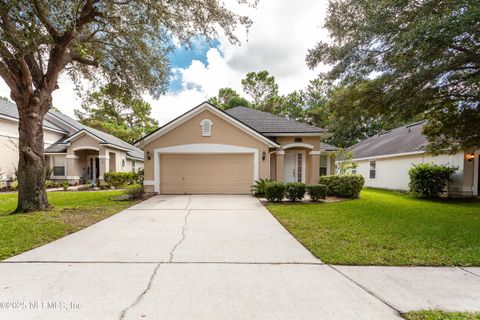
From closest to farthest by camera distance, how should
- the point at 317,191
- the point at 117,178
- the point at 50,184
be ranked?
the point at 317,191 → the point at 50,184 → the point at 117,178

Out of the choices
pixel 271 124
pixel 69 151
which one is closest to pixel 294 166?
pixel 271 124

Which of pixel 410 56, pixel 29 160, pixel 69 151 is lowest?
pixel 29 160

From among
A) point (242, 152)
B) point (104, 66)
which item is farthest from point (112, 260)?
point (242, 152)

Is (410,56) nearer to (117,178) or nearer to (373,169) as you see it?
(373,169)

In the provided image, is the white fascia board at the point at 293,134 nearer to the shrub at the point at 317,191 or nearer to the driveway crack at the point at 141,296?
the shrub at the point at 317,191

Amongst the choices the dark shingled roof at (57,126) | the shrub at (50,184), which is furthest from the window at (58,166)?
the shrub at (50,184)

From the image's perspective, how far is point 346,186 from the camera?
11.8 metres

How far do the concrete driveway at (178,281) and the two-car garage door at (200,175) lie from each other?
7.35 metres

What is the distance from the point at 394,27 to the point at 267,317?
8.00 metres

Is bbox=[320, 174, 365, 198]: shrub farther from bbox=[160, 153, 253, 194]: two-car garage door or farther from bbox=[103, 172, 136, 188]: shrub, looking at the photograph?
bbox=[103, 172, 136, 188]: shrub

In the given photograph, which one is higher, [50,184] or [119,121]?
[119,121]

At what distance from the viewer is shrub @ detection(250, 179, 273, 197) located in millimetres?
12117

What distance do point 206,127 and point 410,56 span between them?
9.25 metres

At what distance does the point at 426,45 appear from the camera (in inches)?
241
